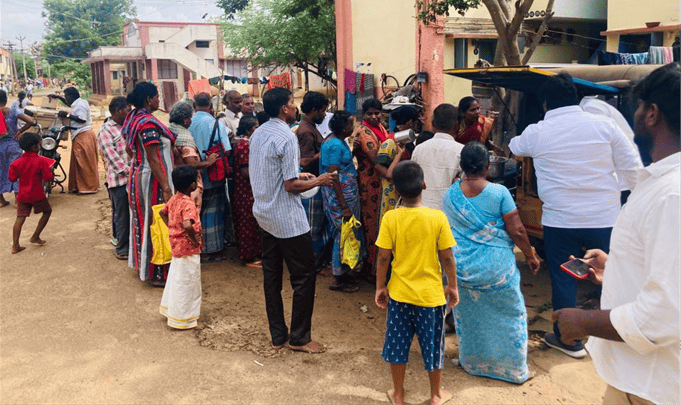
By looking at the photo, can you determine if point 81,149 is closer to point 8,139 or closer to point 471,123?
point 8,139

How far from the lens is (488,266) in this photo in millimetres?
3846

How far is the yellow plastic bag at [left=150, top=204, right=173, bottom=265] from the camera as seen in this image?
564cm

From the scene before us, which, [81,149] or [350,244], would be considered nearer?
[350,244]

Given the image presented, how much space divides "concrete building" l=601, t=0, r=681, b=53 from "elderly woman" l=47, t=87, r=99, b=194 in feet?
43.6

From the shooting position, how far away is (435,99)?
14.6 metres

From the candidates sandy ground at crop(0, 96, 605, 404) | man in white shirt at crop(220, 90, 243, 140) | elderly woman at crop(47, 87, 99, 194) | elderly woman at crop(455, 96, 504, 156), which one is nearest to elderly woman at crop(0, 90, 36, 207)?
→ elderly woman at crop(47, 87, 99, 194)

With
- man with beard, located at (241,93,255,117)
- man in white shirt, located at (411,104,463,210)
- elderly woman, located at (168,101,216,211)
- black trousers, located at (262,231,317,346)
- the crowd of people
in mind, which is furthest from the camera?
man with beard, located at (241,93,255,117)

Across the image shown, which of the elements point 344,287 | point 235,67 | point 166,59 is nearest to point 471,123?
point 344,287

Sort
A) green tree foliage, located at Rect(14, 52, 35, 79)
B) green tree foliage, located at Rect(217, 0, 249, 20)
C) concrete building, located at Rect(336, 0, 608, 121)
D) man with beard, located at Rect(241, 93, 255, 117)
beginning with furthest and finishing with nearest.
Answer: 1. green tree foliage, located at Rect(14, 52, 35, 79)
2. green tree foliage, located at Rect(217, 0, 249, 20)
3. concrete building, located at Rect(336, 0, 608, 121)
4. man with beard, located at Rect(241, 93, 255, 117)

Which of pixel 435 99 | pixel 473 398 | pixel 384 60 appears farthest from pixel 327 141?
pixel 384 60

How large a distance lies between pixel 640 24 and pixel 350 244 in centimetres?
1371

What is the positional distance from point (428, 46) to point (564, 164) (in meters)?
11.2

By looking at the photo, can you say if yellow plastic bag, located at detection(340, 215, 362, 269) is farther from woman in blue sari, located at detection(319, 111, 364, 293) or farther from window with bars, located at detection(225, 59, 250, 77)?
window with bars, located at detection(225, 59, 250, 77)

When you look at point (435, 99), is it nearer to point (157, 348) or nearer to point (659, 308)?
point (157, 348)
